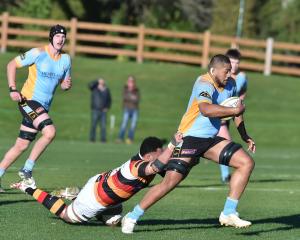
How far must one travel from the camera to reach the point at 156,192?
9609 mm

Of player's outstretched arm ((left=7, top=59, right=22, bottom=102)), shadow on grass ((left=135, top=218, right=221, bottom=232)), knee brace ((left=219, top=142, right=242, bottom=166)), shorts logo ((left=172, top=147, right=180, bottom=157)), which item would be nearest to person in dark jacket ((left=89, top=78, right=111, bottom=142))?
player's outstretched arm ((left=7, top=59, right=22, bottom=102))

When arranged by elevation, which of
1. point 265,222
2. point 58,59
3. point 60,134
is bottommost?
point 60,134

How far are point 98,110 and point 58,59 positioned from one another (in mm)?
15793

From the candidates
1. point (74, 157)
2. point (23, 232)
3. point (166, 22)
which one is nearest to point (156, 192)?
point (23, 232)

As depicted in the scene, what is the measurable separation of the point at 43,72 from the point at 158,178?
167 inches

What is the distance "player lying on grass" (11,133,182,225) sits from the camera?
9.70 meters

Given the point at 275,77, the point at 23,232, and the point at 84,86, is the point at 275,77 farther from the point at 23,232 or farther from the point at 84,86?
the point at 23,232

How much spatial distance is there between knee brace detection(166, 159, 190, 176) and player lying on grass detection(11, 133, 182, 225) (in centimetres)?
8

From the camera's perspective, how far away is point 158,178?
16.5 metres

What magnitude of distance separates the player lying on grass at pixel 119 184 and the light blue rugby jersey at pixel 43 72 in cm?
292

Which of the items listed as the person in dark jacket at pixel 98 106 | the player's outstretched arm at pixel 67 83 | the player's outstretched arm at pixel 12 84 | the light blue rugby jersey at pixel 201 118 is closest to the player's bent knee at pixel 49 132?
the player's outstretched arm at pixel 12 84

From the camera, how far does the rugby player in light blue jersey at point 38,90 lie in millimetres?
12633

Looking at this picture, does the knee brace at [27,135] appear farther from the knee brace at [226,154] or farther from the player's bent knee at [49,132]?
the knee brace at [226,154]

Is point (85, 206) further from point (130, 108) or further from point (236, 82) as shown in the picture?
point (130, 108)
